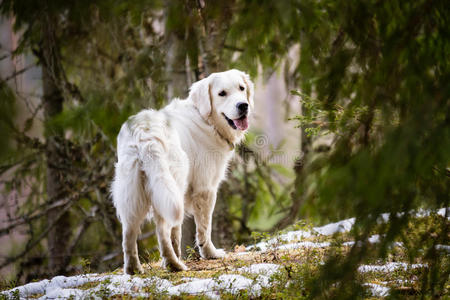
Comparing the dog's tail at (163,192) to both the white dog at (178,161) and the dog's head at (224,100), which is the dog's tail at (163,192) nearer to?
the white dog at (178,161)

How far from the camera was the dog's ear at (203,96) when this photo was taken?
4.12 metres

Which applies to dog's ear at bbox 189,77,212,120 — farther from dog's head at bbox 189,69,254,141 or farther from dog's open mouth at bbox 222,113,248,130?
dog's open mouth at bbox 222,113,248,130

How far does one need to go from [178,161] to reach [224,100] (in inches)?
38.1

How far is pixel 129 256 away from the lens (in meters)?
3.28

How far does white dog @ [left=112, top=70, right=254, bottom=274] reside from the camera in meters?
3.12

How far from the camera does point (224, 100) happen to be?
162 inches

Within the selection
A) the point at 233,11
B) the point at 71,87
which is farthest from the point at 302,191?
the point at 71,87

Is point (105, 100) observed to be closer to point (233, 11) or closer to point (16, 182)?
point (233, 11)

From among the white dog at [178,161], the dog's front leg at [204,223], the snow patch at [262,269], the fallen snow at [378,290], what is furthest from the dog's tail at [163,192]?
the fallen snow at [378,290]

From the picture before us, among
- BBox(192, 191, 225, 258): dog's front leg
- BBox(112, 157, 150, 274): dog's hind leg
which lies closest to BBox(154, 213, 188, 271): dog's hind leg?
BBox(112, 157, 150, 274): dog's hind leg

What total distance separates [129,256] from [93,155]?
354cm

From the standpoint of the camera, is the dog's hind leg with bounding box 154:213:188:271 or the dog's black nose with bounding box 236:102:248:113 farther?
the dog's black nose with bounding box 236:102:248:113

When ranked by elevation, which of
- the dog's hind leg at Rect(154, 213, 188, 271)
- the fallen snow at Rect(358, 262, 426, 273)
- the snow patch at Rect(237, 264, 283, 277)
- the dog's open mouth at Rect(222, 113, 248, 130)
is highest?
the dog's open mouth at Rect(222, 113, 248, 130)

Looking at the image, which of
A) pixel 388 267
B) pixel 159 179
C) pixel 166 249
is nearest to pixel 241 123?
pixel 159 179
